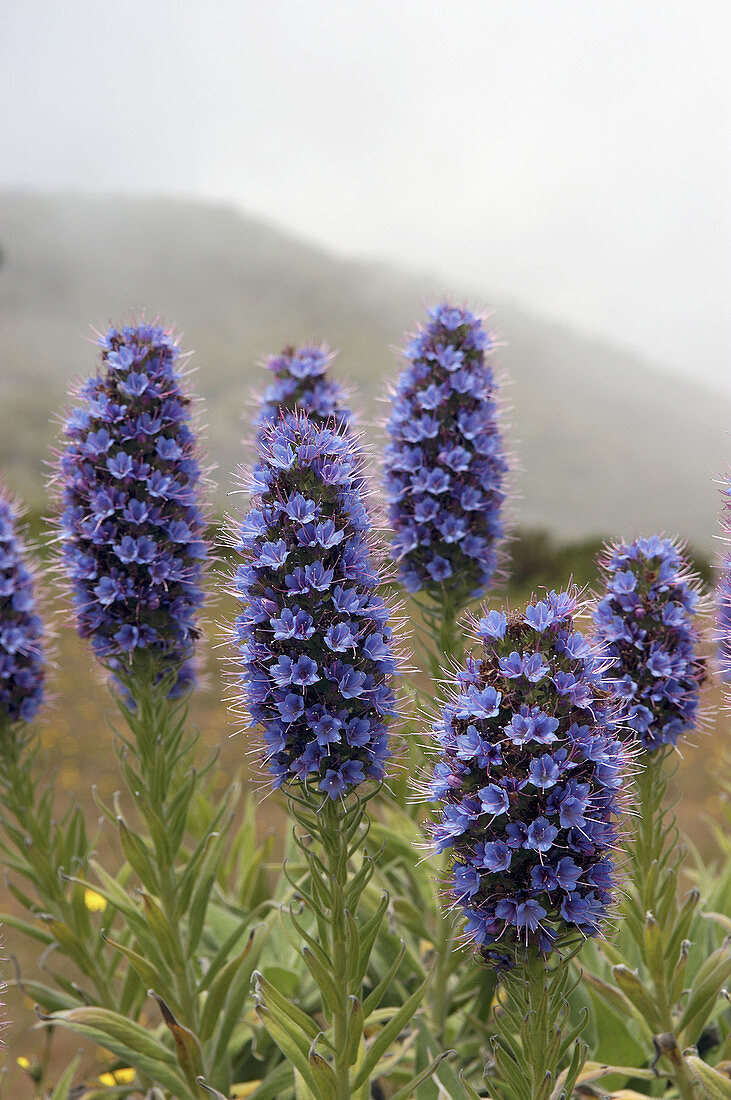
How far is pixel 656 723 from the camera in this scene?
161 inches

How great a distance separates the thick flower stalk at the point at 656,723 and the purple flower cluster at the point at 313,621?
109cm

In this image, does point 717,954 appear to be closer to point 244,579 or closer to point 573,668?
point 573,668

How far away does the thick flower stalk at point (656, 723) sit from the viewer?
4.02 metres

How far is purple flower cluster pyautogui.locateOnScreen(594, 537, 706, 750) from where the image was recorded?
4000mm

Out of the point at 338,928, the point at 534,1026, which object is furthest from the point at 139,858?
the point at 534,1026

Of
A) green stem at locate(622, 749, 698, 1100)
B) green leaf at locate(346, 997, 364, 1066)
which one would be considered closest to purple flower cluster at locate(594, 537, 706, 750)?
green stem at locate(622, 749, 698, 1100)

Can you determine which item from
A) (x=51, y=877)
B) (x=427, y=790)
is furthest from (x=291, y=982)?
(x=427, y=790)

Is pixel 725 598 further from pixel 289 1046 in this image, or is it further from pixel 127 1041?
pixel 127 1041

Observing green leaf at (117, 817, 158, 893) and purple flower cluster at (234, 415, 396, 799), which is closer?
purple flower cluster at (234, 415, 396, 799)

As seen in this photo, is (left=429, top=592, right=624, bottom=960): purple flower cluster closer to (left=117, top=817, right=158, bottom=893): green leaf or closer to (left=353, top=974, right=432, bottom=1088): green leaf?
(left=353, top=974, right=432, bottom=1088): green leaf

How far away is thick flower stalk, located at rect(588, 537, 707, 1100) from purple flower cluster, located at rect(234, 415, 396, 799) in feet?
3.57

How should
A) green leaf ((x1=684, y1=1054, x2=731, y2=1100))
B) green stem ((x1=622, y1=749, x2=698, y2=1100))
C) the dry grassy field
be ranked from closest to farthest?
green leaf ((x1=684, y1=1054, x2=731, y2=1100)) → green stem ((x1=622, y1=749, x2=698, y2=1100)) → the dry grassy field

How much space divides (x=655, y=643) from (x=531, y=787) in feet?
4.50

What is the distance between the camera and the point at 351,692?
3293 millimetres
